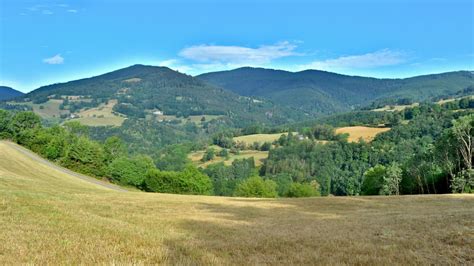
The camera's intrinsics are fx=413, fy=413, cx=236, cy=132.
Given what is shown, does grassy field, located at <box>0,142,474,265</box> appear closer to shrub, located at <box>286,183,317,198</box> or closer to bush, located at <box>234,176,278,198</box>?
bush, located at <box>234,176,278,198</box>

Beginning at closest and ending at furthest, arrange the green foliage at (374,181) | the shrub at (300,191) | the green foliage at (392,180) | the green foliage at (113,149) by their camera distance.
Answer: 1. the green foliage at (392,180)
2. the green foliage at (374,181)
3. the shrub at (300,191)
4. the green foliage at (113,149)

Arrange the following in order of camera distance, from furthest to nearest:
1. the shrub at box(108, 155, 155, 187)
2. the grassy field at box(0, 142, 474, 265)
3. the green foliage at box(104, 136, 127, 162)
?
the green foliage at box(104, 136, 127, 162), the shrub at box(108, 155, 155, 187), the grassy field at box(0, 142, 474, 265)

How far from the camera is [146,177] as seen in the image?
375 feet

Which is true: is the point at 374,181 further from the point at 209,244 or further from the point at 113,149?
the point at 209,244

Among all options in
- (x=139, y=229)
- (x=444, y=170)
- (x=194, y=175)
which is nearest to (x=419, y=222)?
(x=139, y=229)

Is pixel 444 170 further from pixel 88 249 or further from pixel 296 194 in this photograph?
pixel 88 249

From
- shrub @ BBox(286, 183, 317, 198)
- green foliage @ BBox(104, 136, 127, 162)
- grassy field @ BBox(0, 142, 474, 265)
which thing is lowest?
shrub @ BBox(286, 183, 317, 198)

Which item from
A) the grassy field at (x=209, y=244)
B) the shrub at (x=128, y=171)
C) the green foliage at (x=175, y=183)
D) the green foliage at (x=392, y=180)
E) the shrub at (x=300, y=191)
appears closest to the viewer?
the grassy field at (x=209, y=244)

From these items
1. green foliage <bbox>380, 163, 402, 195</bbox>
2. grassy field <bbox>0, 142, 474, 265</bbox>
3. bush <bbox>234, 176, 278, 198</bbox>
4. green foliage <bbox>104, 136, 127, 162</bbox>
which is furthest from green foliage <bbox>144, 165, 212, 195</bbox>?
grassy field <bbox>0, 142, 474, 265</bbox>

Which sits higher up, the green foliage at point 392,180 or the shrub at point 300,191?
the green foliage at point 392,180

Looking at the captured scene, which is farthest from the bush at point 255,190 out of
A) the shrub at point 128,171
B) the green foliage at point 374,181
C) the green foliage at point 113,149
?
the green foliage at point 113,149

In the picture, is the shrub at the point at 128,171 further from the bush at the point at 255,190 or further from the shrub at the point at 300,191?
the shrub at the point at 300,191

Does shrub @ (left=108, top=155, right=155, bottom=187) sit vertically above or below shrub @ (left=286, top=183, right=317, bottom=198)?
above

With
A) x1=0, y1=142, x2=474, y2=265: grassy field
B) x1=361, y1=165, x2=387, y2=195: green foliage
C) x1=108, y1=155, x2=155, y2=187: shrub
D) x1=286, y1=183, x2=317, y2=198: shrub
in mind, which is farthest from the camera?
x1=286, y1=183, x2=317, y2=198: shrub
